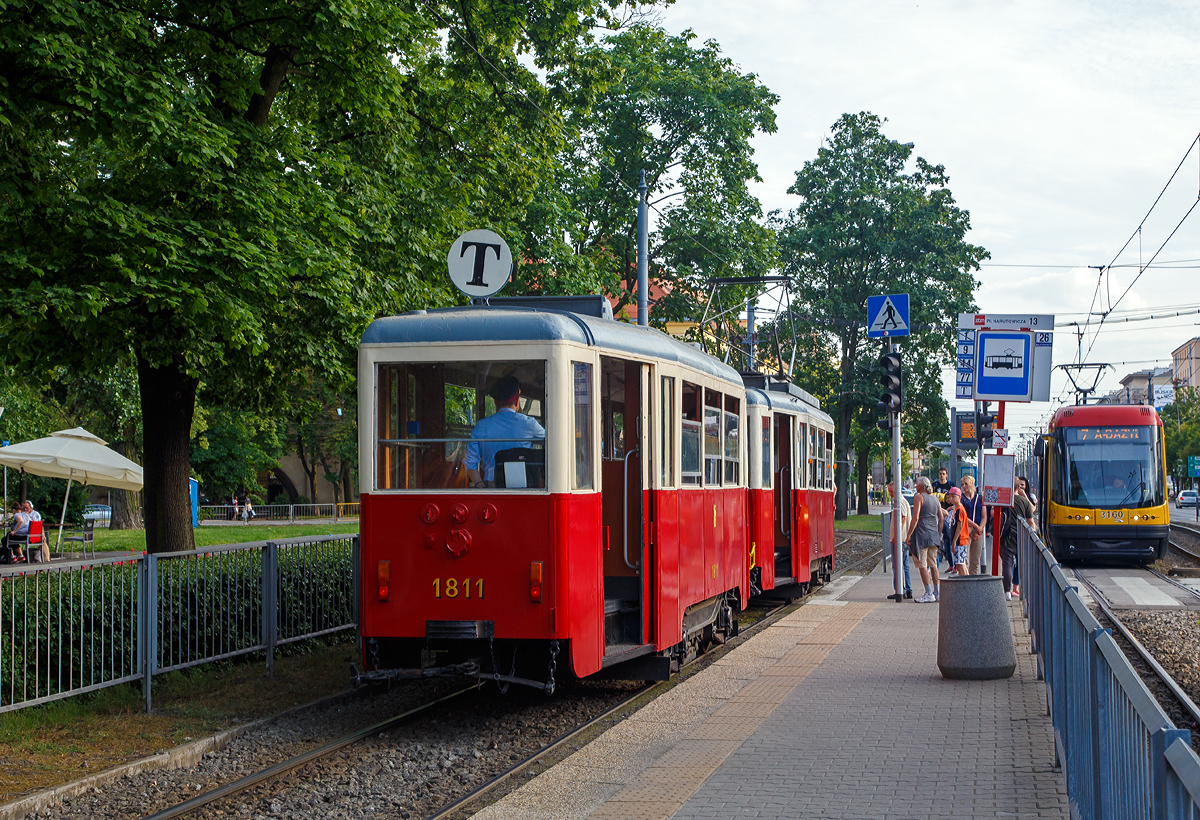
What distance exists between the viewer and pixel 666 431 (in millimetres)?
10352

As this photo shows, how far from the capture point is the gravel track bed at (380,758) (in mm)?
6984

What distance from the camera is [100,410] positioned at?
4262 centimetres

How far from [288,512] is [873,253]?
3293 cm

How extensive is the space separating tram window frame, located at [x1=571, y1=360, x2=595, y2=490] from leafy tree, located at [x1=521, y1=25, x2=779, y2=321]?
25552 millimetres

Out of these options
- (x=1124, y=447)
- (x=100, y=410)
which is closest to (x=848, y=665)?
(x=1124, y=447)

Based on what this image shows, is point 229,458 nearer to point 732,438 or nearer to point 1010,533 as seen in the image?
point 1010,533

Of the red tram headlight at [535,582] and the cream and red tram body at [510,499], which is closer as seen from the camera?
the red tram headlight at [535,582]

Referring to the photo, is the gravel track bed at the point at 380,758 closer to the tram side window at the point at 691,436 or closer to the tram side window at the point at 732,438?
the tram side window at the point at 691,436

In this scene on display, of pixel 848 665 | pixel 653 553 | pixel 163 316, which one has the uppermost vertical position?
pixel 163 316

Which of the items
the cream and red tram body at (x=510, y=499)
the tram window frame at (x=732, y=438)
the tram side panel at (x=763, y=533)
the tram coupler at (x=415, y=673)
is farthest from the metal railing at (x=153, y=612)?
the tram side panel at (x=763, y=533)

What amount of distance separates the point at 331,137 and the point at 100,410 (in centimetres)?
3160

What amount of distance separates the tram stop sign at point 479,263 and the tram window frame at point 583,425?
2.34 metres

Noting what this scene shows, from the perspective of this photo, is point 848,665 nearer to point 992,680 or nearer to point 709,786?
point 992,680

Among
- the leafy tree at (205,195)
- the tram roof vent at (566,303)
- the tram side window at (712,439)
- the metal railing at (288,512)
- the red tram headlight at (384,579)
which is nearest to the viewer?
the red tram headlight at (384,579)
